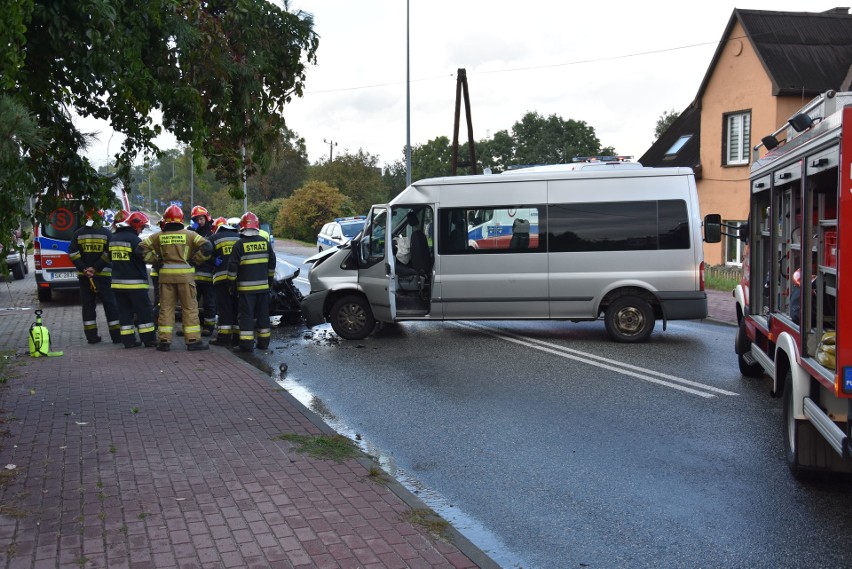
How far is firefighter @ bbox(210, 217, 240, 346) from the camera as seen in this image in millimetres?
12070

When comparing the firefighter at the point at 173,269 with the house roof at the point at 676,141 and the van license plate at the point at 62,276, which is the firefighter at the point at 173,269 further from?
the house roof at the point at 676,141

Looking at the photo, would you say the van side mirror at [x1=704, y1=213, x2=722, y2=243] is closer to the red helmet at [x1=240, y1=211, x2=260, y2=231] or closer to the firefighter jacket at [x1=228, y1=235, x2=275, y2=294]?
the firefighter jacket at [x1=228, y1=235, x2=275, y2=294]

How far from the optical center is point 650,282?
39.2 feet

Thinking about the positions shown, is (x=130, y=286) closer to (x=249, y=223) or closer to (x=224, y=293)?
(x=224, y=293)

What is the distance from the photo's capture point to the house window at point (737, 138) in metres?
24.8

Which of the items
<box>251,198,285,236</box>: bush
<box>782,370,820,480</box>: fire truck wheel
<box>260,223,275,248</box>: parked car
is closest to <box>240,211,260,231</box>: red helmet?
<box>260,223,275,248</box>: parked car

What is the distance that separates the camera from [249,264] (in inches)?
456

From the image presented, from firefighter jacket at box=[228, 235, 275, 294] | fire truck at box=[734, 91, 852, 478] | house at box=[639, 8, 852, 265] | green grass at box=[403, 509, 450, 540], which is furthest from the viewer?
house at box=[639, 8, 852, 265]

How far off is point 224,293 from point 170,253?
1119mm

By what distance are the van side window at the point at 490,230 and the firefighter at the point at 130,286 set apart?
164 inches

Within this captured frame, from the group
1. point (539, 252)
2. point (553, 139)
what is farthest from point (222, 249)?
point (553, 139)

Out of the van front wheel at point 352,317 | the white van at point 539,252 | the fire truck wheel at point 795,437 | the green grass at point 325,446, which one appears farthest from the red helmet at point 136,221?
the fire truck wheel at point 795,437

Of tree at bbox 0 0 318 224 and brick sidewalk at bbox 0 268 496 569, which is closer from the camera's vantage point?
brick sidewalk at bbox 0 268 496 569

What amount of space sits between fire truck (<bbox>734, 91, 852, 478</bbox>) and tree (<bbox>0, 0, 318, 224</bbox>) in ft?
14.5
